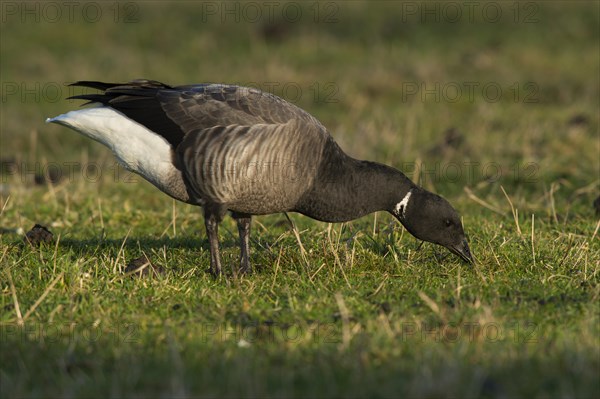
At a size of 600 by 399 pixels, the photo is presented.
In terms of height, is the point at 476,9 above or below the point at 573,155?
above

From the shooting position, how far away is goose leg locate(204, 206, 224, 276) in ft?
22.2

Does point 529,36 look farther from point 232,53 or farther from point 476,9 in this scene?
point 232,53

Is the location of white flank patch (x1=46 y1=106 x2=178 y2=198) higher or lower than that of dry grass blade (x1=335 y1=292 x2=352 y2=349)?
higher

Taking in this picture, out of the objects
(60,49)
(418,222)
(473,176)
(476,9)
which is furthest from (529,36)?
(418,222)

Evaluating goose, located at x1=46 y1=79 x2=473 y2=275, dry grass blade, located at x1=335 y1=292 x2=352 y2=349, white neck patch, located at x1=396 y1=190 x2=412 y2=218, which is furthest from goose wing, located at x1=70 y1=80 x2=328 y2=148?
dry grass blade, located at x1=335 y1=292 x2=352 y2=349

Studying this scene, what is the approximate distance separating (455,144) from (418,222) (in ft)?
17.3

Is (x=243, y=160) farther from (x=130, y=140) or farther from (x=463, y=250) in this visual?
(x=463, y=250)

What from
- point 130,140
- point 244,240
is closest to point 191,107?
point 130,140

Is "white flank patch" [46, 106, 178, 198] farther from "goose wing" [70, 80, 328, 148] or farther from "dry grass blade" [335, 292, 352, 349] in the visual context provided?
"dry grass blade" [335, 292, 352, 349]

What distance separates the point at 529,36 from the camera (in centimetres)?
1802

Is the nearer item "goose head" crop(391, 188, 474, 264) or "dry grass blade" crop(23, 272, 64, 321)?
"dry grass blade" crop(23, 272, 64, 321)

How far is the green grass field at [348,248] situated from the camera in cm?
479

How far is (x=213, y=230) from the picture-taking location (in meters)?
6.88

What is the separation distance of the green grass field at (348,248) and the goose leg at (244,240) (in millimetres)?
192
